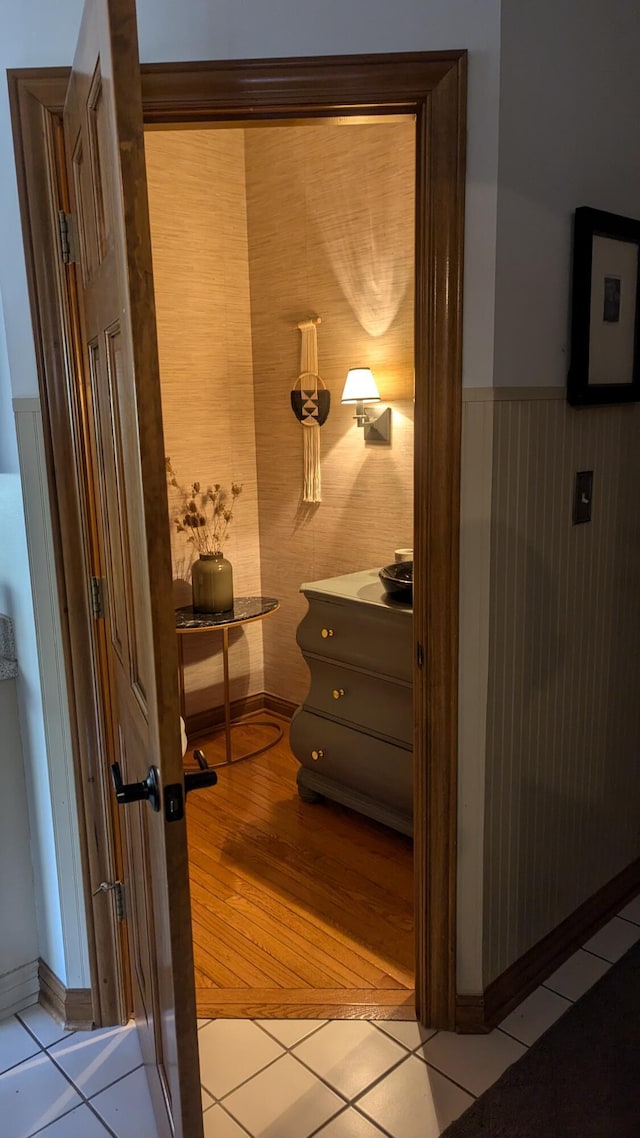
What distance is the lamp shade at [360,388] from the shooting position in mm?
3086

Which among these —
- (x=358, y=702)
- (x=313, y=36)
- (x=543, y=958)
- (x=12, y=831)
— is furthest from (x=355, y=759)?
(x=313, y=36)

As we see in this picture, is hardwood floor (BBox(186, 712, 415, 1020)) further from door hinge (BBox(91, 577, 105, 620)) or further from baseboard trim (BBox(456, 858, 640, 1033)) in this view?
door hinge (BBox(91, 577, 105, 620))

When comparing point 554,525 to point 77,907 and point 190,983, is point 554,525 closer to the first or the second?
point 190,983

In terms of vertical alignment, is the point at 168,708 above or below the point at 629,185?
below

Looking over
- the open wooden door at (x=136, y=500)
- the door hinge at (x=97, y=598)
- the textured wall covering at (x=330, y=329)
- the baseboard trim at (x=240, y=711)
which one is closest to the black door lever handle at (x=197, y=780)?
the open wooden door at (x=136, y=500)

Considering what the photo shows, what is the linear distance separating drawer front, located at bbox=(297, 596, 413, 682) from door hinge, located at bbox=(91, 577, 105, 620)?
1.04 m

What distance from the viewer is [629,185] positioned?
6.51 ft

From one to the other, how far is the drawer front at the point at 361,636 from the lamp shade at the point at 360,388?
782mm

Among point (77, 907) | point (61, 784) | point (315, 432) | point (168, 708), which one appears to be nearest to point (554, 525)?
point (168, 708)

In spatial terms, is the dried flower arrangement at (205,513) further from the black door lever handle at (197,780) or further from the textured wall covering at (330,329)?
the black door lever handle at (197,780)

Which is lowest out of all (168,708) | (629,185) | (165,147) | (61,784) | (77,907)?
(77,907)

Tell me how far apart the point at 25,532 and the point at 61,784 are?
1.97 feet

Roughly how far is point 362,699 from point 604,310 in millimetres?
1450

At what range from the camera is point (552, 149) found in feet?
5.77
